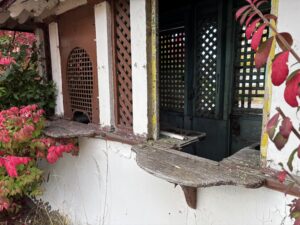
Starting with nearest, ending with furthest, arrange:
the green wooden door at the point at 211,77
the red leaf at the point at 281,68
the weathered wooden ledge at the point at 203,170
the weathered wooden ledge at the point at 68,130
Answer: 1. the red leaf at the point at 281,68
2. the weathered wooden ledge at the point at 203,170
3. the weathered wooden ledge at the point at 68,130
4. the green wooden door at the point at 211,77

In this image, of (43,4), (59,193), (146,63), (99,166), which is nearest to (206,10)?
(146,63)

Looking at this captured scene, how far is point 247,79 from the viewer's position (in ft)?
9.15

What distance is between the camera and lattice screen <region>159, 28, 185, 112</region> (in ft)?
11.3

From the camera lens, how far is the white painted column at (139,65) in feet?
7.04

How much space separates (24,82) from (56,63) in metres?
0.55

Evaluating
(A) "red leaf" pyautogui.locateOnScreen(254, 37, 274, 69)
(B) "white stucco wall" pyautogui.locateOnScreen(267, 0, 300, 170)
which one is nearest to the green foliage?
(B) "white stucco wall" pyautogui.locateOnScreen(267, 0, 300, 170)

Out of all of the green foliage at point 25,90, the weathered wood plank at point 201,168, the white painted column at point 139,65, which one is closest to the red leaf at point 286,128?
the weathered wood plank at point 201,168

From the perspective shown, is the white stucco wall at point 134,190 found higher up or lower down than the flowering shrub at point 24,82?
lower down

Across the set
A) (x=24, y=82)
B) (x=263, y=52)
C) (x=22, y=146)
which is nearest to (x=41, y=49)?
(x=24, y=82)

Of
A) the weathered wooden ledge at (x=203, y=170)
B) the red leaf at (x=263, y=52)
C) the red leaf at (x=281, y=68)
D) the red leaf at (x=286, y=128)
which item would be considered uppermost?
the red leaf at (x=263, y=52)

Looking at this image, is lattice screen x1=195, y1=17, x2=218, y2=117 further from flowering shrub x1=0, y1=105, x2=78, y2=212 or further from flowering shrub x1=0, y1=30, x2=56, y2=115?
flowering shrub x1=0, y1=30, x2=56, y2=115

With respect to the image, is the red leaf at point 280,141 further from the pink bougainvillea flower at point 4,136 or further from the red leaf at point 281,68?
the pink bougainvillea flower at point 4,136

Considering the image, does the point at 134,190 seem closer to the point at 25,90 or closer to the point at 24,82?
the point at 25,90

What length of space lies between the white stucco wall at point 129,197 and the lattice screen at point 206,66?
4.45 feet
